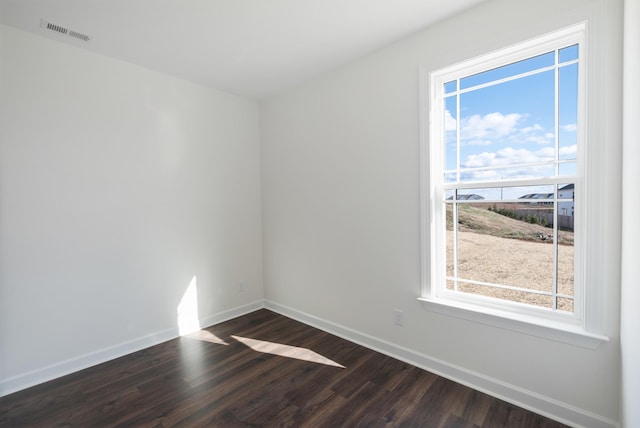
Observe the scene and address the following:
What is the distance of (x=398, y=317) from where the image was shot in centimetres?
254

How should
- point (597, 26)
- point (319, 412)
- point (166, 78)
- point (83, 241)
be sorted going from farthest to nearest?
point (166, 78) → point (83, 241) → point (319, 412) → point (597, 26)

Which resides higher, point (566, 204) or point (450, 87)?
point (450, 87)

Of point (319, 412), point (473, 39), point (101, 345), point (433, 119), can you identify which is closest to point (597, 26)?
point (473, 39)

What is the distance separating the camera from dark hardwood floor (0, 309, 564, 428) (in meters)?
1.86

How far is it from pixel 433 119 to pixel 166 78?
8.50ft

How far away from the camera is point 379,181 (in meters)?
2.62

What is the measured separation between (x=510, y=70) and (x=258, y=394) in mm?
2888

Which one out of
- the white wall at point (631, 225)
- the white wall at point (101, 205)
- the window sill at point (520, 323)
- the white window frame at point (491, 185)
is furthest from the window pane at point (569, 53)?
the white wall at point (101, 205)

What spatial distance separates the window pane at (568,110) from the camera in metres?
1.79

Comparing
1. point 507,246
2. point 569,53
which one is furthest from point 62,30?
point 507,246

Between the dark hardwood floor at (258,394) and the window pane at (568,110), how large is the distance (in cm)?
166

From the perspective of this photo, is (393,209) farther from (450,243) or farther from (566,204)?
(566,204)

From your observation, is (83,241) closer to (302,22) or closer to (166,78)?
(166,78)

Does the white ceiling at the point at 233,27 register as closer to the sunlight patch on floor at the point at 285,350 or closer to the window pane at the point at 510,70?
the window pane at the point at 510,70
